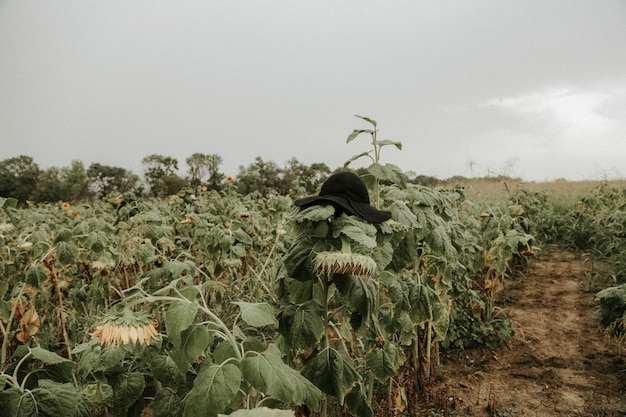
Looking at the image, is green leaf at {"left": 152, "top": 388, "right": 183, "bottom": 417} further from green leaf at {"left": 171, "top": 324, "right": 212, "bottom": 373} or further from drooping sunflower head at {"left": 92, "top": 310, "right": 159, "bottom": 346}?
drooping sunflower head at {"left": 92, "top": 310, "right": 159, "bottom": 346}

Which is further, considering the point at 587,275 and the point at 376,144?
the point at 587,275

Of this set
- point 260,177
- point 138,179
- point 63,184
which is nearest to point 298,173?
point 260,177

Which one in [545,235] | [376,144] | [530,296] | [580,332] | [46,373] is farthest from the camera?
[545,235]

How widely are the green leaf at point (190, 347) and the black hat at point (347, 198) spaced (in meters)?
0.51

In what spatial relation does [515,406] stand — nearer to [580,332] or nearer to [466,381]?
[466,381]

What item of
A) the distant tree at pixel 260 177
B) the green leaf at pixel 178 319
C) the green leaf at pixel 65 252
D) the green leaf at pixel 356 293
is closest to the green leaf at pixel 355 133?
the green leaf at pixel 356 293

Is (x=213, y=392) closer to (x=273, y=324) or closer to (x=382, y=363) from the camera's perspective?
(x=273, y=324)

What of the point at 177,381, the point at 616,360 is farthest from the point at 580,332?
the point at 177,381

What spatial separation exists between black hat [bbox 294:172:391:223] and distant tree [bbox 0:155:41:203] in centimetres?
2253

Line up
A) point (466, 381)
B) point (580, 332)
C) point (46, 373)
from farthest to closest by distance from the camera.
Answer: point (580, 332)
point (466, 381)
point (46, 373)

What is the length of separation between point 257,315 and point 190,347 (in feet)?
0.64

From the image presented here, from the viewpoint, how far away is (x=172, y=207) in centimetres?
615

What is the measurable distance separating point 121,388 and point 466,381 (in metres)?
2.37

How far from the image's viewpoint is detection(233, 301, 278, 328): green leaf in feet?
3.37
